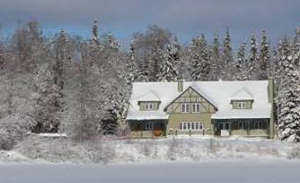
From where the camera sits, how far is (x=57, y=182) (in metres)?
30.2

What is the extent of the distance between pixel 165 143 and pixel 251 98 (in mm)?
23525

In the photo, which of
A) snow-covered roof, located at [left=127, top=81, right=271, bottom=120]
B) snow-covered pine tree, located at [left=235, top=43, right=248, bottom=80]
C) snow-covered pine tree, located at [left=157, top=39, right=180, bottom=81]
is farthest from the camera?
snow-covered pine tree, located at [left=235, top=43, right=248, bottom=80]

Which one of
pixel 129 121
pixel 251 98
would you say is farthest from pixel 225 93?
pixel 129 121

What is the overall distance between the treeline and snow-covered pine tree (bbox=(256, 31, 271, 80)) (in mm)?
143

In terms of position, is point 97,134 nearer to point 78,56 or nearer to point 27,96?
point 27,96

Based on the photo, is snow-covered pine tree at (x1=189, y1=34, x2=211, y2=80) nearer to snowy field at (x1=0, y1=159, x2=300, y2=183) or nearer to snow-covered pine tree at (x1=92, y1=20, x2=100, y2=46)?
snow-covered pine tree at (x1=92, y1=20, x2=100, y2=46)

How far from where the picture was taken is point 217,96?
241ft

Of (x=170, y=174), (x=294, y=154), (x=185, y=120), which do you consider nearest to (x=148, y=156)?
(x=294, y=154)

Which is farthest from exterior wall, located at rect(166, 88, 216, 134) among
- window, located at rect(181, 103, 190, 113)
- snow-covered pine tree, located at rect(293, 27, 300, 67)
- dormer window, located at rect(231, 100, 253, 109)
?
snow-covered pine tree, located at rect(293, 27, 300, 67)

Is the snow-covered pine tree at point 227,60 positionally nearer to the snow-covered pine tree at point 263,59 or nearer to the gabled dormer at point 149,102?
the snow-covered pine tree at point 263,59

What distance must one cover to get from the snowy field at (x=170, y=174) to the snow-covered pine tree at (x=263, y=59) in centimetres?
5481

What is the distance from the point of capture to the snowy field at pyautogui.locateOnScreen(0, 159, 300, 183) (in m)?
31.2

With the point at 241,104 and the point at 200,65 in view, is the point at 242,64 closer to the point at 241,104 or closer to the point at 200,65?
the point at 200,65

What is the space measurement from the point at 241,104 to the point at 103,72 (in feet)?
61.9
